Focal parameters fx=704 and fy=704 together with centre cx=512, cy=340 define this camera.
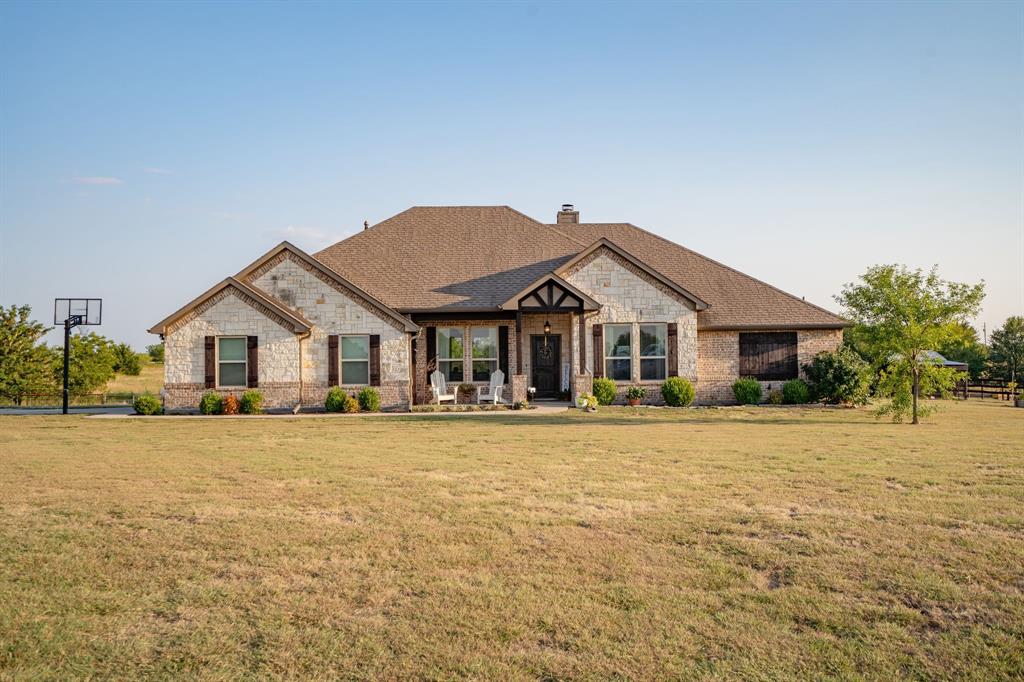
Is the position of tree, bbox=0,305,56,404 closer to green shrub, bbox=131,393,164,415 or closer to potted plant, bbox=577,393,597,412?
green shrub, bbox=131,393,164,415

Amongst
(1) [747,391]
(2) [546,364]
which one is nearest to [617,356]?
(2) [546,364]

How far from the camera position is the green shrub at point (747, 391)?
24.4m

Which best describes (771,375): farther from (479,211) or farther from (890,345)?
(479,211)

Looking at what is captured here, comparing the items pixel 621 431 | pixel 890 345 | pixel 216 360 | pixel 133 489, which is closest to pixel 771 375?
pixel 890 345

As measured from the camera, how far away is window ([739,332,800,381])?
992 inches

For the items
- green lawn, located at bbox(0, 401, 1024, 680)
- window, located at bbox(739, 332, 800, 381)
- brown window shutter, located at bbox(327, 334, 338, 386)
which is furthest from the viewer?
window, located at bbox(739, 332, 800, 381)

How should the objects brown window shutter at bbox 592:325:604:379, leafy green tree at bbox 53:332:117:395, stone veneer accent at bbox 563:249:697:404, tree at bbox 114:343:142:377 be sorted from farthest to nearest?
tree at bbox 114:343:142:377 < leafy green tree at bbox 53:332:117:395 < stone veneer accent at bbox 563:249:697:404 < brown window shutter at bbox 592:325:604:379

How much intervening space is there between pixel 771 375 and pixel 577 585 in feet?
71.1

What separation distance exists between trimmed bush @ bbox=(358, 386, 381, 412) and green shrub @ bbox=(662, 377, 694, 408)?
9611 millimetres

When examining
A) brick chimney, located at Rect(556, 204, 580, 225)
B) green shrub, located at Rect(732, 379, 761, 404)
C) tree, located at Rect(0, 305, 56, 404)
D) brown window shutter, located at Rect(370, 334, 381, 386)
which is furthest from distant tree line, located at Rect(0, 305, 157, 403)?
green shrub, located at Rect(732, 379, 761, 404)

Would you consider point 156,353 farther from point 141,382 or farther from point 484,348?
point 484,348

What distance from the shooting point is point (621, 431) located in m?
16.3

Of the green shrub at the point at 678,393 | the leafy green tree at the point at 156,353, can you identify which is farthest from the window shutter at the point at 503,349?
the leafy green tree at the point at 156,353

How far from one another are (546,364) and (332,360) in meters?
7.53
